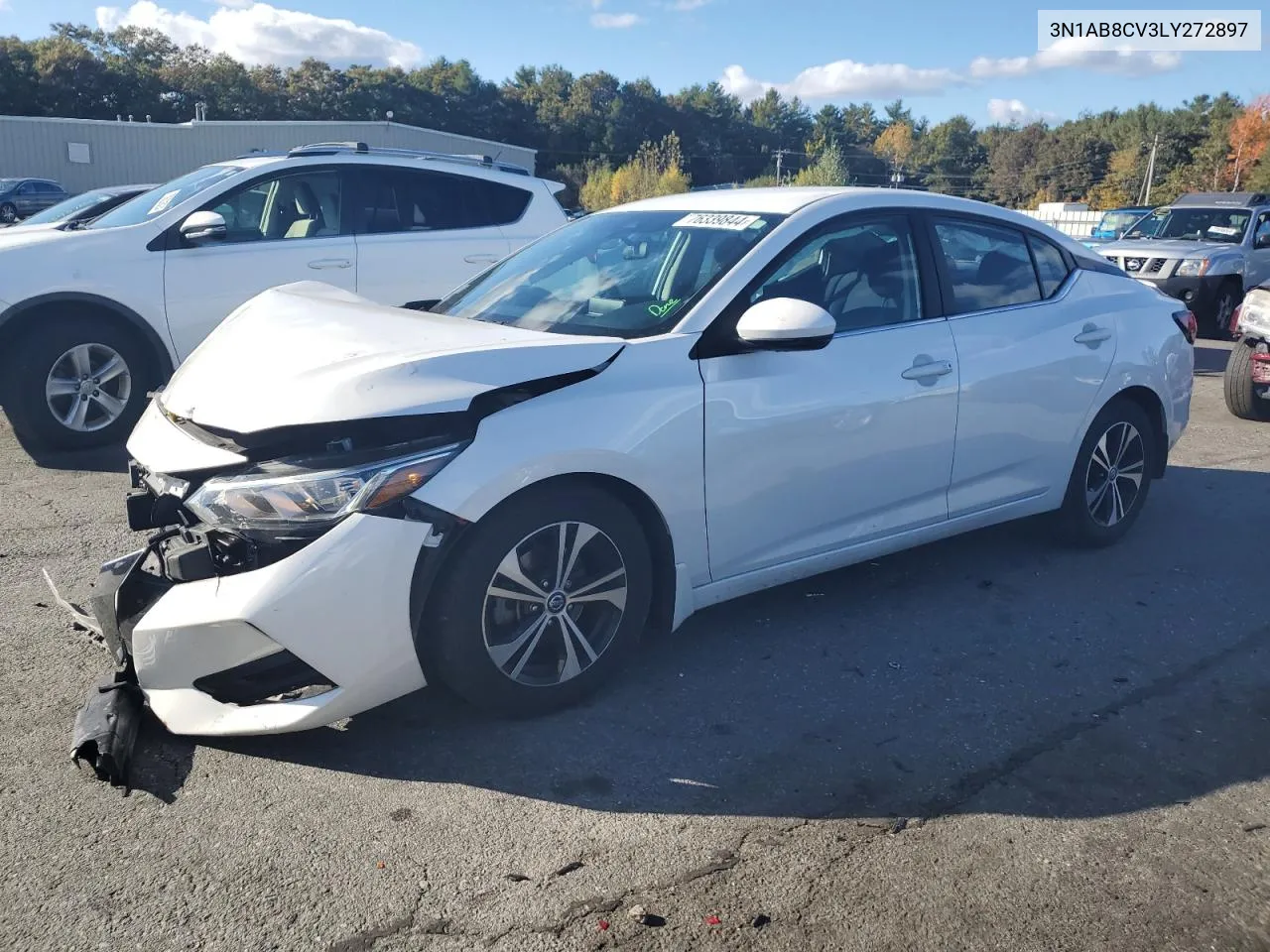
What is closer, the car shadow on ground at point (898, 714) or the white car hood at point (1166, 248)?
the car shadow on ground at point (898, 714)

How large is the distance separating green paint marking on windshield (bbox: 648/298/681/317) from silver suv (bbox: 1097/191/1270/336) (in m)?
10.7

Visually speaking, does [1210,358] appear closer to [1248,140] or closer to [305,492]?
[305,492]

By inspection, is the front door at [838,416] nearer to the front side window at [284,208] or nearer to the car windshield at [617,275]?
the car windshield at [617,275]

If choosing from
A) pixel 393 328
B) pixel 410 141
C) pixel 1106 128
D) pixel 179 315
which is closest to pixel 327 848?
pixel 393 328

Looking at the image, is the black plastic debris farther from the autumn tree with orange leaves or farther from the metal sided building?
the autumn tree with orange leaves

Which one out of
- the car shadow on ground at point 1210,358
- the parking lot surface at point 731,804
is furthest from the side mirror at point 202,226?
the car shadow on ground at point 1210,358

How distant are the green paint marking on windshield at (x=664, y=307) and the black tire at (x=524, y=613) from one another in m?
0.74

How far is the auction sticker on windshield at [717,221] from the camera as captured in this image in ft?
13.4

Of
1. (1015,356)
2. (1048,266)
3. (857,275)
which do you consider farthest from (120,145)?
(1015,356)

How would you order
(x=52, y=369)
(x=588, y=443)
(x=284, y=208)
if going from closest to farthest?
(x=588, y=443), (x=52, y=369), (x=284, y=208)

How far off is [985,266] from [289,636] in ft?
11.0

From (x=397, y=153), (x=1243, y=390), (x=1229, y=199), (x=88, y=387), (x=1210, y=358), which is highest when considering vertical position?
(x=397, y=153)

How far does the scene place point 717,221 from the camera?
4184mm

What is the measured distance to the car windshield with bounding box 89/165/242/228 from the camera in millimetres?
7016
